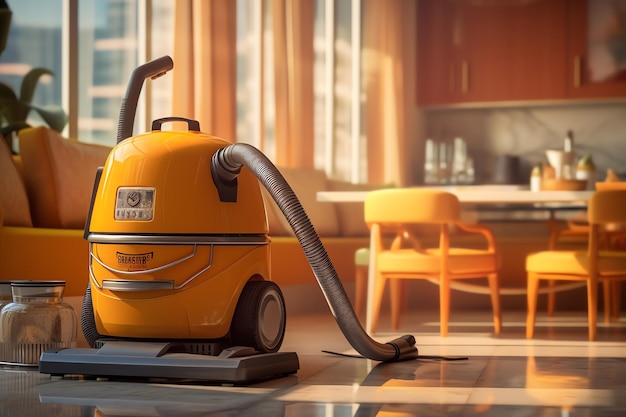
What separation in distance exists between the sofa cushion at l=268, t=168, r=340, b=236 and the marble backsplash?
140 centimetres

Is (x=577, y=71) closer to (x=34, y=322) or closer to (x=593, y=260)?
(x=593, y=260)

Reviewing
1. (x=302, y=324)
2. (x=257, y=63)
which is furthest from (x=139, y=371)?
(x=257, y=63)

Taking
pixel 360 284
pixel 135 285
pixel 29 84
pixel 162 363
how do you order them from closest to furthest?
pixel 162 363 → pixel 135 285 → pixel 29 84 → pixel 360 284

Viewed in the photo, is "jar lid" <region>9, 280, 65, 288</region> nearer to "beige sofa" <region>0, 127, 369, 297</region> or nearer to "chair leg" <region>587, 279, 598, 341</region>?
"beige sofa" <region>0, 127, 369, 297</region>

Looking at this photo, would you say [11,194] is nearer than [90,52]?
Yes

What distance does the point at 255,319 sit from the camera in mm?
2811

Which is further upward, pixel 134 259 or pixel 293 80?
pixel 293 80

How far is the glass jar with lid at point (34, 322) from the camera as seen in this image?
9.72 feet

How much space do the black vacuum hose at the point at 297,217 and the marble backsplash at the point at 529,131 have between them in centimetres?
507

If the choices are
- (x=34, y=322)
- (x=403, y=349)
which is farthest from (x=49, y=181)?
(x=403, y=349)

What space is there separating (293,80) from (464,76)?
1.74 meters

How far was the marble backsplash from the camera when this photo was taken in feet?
24.6

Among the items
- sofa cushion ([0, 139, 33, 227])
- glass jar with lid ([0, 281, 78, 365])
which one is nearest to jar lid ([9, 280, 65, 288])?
glass jar with lid ([0, 281, 78, 365])

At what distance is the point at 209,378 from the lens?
8.44 feet
